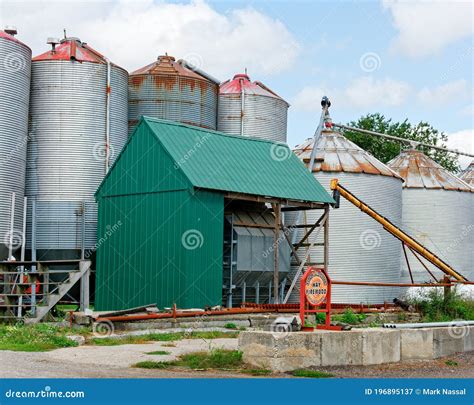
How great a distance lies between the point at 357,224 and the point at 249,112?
6939 mm

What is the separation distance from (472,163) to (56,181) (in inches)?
1493

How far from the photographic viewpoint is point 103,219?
2909 cm

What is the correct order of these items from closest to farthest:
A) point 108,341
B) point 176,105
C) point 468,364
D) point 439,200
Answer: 1. point 468,364
2. point 108,341
3. point 176,105
4. point 439,200

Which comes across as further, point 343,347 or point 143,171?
point 143,171

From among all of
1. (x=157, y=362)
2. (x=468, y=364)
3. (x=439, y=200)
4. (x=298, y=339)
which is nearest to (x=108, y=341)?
(x=157, y=362)

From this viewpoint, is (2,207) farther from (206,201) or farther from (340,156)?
(340,156)

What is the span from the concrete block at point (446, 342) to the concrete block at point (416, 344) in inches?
9.1

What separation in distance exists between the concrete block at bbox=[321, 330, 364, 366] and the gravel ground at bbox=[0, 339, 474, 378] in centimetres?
23

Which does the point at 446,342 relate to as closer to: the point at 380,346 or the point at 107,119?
the point at 380,346

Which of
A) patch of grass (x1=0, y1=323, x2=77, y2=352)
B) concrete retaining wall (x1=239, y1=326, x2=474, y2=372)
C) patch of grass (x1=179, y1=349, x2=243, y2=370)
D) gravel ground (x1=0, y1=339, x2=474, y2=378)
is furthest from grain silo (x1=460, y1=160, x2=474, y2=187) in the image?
patch of grass (x1=179, y1=349, x2=243, y2=370)

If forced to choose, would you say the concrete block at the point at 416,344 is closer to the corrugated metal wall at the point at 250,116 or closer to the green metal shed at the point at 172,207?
the green metal shed at the point at 172,207

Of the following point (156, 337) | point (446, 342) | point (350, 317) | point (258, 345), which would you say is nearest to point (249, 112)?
point (350, 317)

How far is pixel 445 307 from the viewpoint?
2544 cm

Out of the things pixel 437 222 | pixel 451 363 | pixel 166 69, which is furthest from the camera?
pixel 437 222
